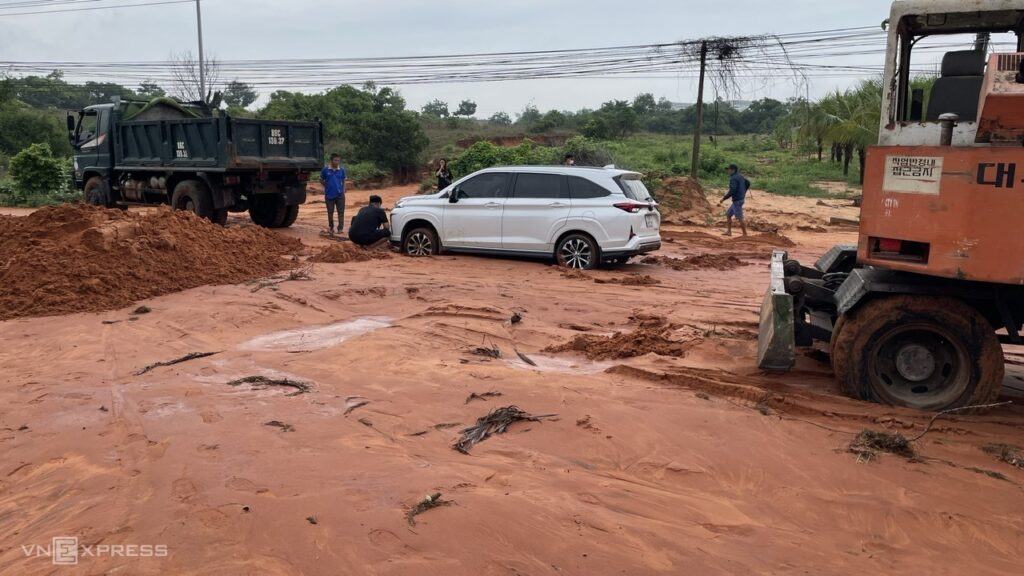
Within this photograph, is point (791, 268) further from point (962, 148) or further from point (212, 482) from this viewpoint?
point (212, 482)

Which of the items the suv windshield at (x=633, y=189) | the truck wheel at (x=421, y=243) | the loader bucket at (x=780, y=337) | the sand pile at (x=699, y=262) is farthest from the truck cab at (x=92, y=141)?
the loader bucket at (x=780, y=337)

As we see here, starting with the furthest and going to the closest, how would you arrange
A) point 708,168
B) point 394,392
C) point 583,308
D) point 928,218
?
point 708,168, point 583,308, point 394,392, point 928,218

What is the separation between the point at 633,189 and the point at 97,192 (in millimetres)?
12879

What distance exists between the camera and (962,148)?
488cm

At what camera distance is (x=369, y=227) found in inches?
532

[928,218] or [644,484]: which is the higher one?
[928,218]

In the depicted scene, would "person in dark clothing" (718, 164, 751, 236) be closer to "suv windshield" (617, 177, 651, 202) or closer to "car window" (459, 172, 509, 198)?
"suv windshield" (617, 177, 651, 202)

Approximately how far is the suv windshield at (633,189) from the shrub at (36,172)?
22.0 metres

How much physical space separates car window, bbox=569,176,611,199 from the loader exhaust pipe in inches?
268

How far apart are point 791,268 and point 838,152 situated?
34804mm

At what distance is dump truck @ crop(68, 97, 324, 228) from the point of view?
15266 millimetres

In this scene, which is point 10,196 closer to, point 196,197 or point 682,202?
point 196,197

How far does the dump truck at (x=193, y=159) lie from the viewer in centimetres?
1527

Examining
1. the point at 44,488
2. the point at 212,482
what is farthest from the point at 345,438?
the point at 44,488
